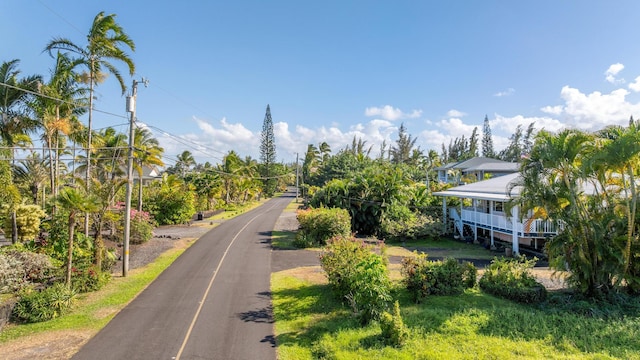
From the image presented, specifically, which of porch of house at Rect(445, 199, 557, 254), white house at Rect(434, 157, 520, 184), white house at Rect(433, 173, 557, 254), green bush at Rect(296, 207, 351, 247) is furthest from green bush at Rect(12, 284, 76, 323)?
white house at Rect(434, 157, 520, 184)

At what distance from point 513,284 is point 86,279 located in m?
15.4

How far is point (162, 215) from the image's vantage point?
32688 millimetres

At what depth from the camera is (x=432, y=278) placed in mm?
12258

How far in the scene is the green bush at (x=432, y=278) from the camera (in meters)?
12.1

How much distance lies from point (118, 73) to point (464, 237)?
24.3 metres

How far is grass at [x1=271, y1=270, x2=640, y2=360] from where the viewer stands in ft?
26.7

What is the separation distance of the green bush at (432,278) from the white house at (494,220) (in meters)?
6.36

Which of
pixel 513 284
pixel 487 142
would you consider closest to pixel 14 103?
pixel 513 284

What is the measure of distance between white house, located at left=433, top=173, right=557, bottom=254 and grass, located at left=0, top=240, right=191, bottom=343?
16766 millimetres

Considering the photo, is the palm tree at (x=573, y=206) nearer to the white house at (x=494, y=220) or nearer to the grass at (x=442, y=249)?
the white house at (x=494, y=220)

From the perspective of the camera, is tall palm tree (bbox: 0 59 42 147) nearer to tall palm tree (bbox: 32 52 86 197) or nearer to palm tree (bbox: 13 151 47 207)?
tall palm tree (bbox: 32 52 86 197)

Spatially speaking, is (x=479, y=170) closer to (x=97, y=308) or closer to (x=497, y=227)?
(x=497, y=227)

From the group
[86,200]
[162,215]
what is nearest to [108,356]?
[86,200]

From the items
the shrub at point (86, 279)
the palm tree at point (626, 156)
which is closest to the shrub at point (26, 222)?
the shrub at point (86, 279)
